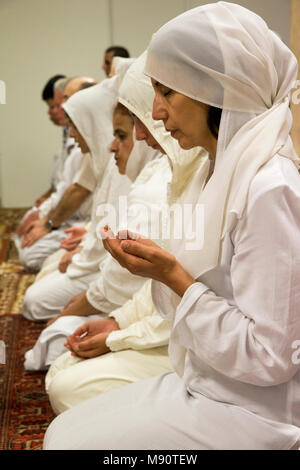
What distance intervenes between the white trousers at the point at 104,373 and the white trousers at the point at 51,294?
1207 mm

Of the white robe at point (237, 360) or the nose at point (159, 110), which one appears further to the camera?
the nose at point (159, 110)

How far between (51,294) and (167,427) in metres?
2.12

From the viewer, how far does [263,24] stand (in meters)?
1.38

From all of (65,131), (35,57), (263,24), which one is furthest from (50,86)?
(263,24)

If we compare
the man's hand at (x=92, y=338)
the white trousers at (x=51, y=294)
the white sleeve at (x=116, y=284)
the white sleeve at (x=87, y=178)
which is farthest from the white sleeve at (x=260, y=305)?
the white sleeve at (x=87, y=178)

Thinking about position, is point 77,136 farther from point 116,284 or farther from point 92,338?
point 92,338

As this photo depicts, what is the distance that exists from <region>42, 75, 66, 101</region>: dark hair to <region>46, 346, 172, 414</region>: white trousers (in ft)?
8.61

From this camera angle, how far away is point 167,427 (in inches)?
56.3

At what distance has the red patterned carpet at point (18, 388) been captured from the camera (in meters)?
2.27

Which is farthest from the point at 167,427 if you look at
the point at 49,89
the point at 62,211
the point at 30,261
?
the point at 49,89

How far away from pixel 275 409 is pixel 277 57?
0.77 metres

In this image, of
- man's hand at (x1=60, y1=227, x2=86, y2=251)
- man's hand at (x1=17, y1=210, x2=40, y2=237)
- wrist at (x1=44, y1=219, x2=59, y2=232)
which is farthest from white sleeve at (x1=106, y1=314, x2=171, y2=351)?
man's hand at (x1=17, y1=210, x2=40, y2=237)

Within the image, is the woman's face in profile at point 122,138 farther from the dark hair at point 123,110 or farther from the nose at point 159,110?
the nose at point 159,110

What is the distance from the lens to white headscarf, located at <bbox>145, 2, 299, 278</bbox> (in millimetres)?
1336
